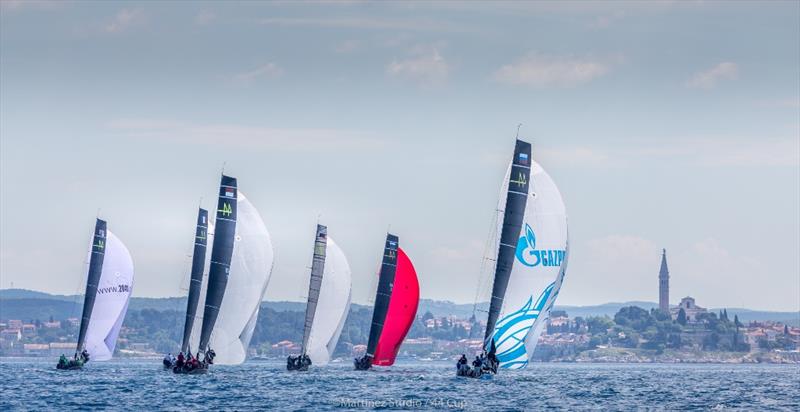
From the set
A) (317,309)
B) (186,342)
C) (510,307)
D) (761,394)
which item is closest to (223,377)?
(186,342)

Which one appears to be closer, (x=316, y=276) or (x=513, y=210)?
(x=513, y=210)

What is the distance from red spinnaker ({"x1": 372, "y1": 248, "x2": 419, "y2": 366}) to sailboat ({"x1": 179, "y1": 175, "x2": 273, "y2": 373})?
10.8 meters

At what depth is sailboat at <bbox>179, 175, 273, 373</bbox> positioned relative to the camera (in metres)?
93.7

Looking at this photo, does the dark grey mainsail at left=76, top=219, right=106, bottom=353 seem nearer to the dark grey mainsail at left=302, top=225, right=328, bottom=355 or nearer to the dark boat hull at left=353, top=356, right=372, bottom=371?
the dark grey mainsail at left=302, top=225, right=328, bottom=355

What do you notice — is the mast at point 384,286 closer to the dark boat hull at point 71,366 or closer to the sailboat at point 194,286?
the sailboat at point 194,286

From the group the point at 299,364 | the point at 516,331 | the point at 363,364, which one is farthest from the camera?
the point at 363,364

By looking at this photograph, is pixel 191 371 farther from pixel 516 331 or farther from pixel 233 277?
pixel 516 331

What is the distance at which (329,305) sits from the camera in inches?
4218

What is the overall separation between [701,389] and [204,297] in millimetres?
31062

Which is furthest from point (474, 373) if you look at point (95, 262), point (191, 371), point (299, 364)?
point (95, 262)

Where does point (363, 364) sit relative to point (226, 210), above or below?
below

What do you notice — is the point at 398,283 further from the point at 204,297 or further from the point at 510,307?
the point at 510,307

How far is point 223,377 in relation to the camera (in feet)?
322

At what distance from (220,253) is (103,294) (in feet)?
52.4
